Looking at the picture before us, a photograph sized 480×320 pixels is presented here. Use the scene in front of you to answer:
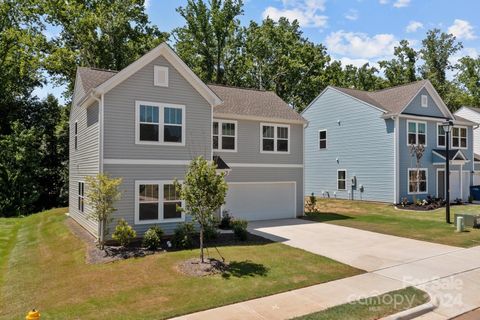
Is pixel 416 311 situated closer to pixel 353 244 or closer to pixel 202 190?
pixel 202 190

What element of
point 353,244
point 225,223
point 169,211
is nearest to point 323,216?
point 225,223

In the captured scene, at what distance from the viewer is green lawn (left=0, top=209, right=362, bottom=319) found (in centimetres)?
772

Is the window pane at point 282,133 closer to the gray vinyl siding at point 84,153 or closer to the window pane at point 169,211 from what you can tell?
the window pane at point 169,211

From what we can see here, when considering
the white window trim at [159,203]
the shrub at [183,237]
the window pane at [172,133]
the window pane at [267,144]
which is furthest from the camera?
the window pane at [267,144]

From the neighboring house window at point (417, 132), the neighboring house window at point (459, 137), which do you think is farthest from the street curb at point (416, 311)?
the neighboring house window at point (459, 137)

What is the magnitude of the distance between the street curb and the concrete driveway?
263 centimetres

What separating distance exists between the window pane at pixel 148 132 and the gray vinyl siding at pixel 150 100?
0.33 m

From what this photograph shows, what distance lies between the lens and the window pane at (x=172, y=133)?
14523mm

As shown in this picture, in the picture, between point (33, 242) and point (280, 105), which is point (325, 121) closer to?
point (280, 105)

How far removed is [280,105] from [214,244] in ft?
37.5

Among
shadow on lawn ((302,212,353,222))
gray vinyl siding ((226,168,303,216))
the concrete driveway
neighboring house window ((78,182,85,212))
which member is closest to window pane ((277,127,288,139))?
gray vinyl siding ((226,168,303,216))

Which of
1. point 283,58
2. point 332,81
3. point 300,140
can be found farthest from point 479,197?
point 283,58

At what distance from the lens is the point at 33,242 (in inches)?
596

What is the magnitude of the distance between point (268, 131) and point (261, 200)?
4.02m
